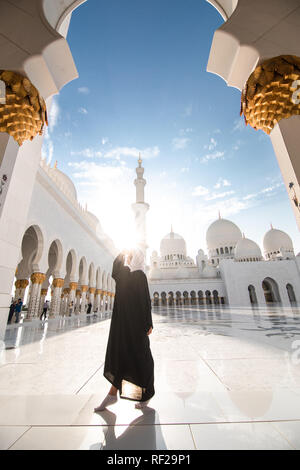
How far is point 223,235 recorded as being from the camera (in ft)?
82.8

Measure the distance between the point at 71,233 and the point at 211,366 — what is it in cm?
868

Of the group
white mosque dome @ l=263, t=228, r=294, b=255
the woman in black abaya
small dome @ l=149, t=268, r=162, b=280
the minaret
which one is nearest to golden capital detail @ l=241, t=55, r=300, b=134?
the woman in black abaya

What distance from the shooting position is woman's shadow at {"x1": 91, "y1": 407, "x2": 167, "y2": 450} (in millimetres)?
853

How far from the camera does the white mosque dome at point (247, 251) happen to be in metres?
22.5

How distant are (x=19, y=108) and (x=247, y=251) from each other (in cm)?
2380

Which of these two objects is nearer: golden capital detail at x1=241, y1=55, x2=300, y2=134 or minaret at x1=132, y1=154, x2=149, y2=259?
golden capital detail at x1=241, y1=55, x2=300, y2=134

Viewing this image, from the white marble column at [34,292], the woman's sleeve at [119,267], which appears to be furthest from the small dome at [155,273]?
the woman's sleeve at [119,267]

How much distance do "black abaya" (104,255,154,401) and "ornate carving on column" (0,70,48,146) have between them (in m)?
1.37

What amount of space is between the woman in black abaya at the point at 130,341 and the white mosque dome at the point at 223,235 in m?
25.0

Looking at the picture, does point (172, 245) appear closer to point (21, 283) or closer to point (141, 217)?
point (141, 217)

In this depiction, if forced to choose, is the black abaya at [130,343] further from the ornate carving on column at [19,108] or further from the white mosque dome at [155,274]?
the white mosque dome at [155,274]

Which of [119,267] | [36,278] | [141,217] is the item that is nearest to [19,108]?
[119,267]

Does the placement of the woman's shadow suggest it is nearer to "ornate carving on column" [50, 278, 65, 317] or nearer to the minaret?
"ornate carving on column" [50, 278, 65, 317]
